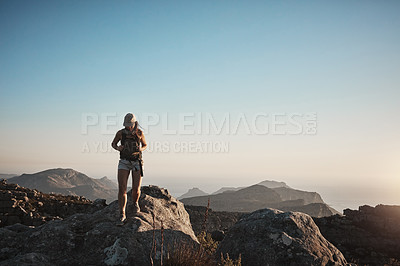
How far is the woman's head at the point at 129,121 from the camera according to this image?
260 inches

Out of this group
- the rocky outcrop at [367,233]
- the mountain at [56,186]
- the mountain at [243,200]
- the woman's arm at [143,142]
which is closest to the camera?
the woman's arm at [143,142]

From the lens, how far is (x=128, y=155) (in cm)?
656

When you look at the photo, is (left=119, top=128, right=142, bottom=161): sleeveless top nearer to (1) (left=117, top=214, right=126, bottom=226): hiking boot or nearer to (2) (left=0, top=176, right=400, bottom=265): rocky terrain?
(1) (left=117, top=214, right=126, bottom=226): hiking boot

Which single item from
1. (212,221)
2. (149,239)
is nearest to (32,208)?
(149,239)

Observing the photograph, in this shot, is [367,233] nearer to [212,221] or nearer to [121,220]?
[212,221]

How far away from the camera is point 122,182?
654 centimetres

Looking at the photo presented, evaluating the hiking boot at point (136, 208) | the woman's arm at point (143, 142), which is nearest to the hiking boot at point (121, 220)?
the hiking boot at point (136, 208)

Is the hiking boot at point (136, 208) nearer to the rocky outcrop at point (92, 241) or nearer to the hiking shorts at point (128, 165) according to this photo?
the rocky outcrop at point (92, 241)

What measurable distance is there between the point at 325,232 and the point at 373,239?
3560mm

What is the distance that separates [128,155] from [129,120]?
2.97ft

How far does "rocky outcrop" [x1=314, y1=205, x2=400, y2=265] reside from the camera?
17.9 m

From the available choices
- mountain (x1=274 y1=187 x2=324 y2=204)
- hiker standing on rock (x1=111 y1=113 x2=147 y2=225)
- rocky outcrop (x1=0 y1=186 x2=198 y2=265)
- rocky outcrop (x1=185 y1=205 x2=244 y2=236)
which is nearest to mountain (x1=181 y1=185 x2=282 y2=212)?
mountain (x1=274 y1=187 x2=324 y2=204)

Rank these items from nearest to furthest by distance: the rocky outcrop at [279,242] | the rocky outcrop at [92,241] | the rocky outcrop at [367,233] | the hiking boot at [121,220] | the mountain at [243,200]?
the rocky outcrop at [92,241]
the rocky outcrop at [279,242]
the hiking boot at [121,220]
the rocky outcrop at [367,233]
the mountain at [243,200]

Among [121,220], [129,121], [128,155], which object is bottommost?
[121,220]
